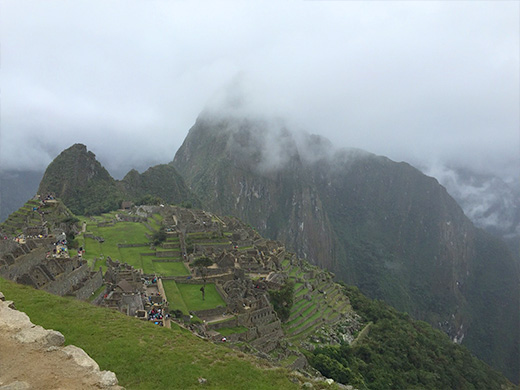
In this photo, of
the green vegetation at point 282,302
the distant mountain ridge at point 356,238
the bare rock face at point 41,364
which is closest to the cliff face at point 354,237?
the distant mountain ridge at point 356,238

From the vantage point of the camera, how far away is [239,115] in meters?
180

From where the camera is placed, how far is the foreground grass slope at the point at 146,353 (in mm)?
11211

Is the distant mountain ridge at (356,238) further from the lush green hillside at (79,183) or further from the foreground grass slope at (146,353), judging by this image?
the foreground grass slope at (146,353)

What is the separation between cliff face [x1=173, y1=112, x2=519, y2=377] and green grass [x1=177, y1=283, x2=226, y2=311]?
321 feet

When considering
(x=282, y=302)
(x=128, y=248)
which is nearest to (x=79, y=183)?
(x=128, y=248)

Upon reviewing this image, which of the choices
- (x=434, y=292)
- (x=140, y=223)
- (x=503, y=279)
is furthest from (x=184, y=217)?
(x=503, y=279)

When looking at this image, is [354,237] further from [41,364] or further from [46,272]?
[41,364]

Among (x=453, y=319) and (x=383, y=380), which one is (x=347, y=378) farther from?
(x=453, y=319)

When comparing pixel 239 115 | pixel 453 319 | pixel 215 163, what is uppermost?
pixel 239 115

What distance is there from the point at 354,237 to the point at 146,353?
186 m

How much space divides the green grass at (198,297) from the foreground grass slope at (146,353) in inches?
554

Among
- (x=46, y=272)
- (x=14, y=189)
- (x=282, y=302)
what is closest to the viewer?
(x=46, y=272)

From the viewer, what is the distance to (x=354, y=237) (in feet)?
619

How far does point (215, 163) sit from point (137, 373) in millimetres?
141001
